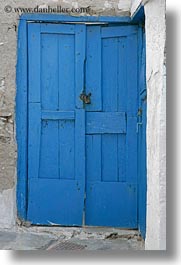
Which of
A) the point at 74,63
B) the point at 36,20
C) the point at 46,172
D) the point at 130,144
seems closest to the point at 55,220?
the point at 46,172

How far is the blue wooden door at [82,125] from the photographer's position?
334 cm

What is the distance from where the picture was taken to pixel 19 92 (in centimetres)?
335

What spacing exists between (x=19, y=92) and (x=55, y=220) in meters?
0.90

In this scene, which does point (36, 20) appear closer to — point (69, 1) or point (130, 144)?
point (69, 1)

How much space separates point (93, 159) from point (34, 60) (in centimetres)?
78

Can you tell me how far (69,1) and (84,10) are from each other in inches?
4.6

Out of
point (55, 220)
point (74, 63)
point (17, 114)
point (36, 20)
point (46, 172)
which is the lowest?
point (55, 220)

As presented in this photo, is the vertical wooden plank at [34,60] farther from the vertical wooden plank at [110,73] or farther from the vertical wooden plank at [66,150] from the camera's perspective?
the vertical wooden plank at [110,73]

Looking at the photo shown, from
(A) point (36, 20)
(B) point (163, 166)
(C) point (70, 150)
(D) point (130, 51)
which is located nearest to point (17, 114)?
(C) point (70, 150)

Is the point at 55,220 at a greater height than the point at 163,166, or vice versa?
the point at 163,166

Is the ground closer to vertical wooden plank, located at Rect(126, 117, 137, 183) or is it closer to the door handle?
vertical wooden plank, located at Rect(126, 117, 137, 183)

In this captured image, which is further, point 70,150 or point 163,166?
point 70,150

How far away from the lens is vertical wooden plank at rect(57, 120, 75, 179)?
3355 millimetres

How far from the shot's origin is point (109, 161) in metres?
3.37
